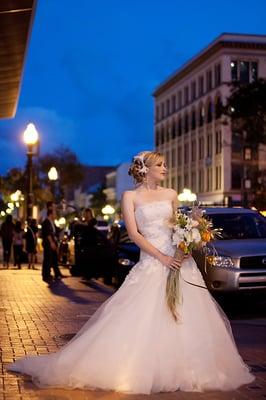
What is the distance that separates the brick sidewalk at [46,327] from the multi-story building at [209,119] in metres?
50.0

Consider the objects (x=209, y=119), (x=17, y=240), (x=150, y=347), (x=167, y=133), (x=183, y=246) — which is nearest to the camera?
(x=150, y=347)

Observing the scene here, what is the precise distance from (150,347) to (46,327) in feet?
14.5

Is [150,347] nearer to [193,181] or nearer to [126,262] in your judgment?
[126,262]

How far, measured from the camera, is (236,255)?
→ 1391 centimetres

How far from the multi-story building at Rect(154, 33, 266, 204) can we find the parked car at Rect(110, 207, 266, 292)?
51525 mm

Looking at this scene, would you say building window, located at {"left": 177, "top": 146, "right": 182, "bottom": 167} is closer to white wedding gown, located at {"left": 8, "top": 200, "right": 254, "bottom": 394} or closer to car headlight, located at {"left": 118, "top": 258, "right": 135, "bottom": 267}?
car headlight, located at {"left": 118, "top": 258, "right": 135, "bottom": 267}

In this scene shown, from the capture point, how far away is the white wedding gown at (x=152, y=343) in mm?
7145

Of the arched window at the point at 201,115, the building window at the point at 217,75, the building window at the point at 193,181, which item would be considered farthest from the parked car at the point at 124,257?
the building window at the point at 193,181

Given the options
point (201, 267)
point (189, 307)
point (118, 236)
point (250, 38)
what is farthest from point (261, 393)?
point (250, 38)

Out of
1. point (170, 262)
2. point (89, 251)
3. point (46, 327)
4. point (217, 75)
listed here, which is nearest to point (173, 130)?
point (217, 75)

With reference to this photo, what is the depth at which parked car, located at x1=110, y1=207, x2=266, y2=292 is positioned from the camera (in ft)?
45.4

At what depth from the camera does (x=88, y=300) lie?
15.8 m

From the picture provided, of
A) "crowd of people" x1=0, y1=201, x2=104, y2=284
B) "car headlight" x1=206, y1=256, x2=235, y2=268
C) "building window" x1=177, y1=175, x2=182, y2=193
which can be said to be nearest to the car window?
"car headlight" x1=206, y1=256, x2=235, y2=268

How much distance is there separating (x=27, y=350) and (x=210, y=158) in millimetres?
76498
